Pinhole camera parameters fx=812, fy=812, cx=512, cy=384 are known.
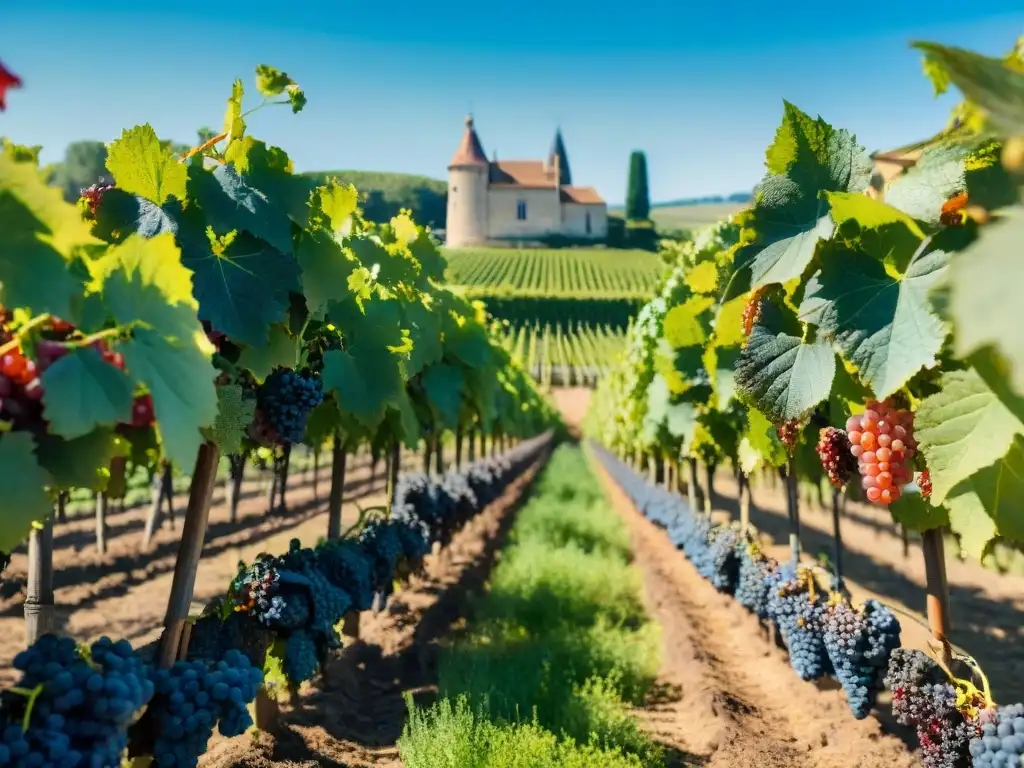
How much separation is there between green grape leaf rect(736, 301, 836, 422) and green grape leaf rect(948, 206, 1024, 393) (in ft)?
4.33

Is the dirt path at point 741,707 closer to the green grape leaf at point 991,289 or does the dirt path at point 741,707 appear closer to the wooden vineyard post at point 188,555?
the wooden vineyard post at point 188,555

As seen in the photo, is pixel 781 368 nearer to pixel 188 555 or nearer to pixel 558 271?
pixel 188 555

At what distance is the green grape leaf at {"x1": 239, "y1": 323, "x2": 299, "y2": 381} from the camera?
2.36 metres

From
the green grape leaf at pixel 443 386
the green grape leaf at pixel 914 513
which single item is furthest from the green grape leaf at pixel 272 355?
the green grape leaf at pixel 443 386

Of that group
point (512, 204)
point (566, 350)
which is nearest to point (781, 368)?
point (566, 350)

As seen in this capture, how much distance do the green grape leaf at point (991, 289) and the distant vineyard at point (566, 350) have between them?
126 ft

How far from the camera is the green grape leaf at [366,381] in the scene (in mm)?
3186

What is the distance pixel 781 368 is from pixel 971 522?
2.01 feet

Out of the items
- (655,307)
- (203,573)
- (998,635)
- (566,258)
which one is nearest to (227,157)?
(655,307)

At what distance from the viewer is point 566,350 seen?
5316cm

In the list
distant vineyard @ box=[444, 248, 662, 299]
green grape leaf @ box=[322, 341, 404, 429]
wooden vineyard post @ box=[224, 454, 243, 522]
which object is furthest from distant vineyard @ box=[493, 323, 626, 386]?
green grape leaf @ box=[322, 341, 404, 429]

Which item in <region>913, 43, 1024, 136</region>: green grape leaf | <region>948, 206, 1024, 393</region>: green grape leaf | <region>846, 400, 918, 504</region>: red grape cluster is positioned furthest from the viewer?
<region>846, 400, 918, 504</region>: red grape cluster

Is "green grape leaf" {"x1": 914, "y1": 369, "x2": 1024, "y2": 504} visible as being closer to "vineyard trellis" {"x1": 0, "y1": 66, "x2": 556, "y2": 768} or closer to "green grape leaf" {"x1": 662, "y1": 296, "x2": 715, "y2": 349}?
"vineyard trellis" {"x1": 0, "y1": 66, "x2": 556, "y2": 768}

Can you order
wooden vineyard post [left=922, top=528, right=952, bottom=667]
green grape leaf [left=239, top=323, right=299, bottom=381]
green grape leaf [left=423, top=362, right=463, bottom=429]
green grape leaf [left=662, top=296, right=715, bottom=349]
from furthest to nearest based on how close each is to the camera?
green grape leaf [left=423, top=362, right=463, bottom=429] → green grape leaf [left=662, top=296, right=715, bottom=349] → wooden vineyard post [left=922, top=528, right=952, bottom=667] → green grape leaf [left=239, top=323, right=299, bottom=381]
